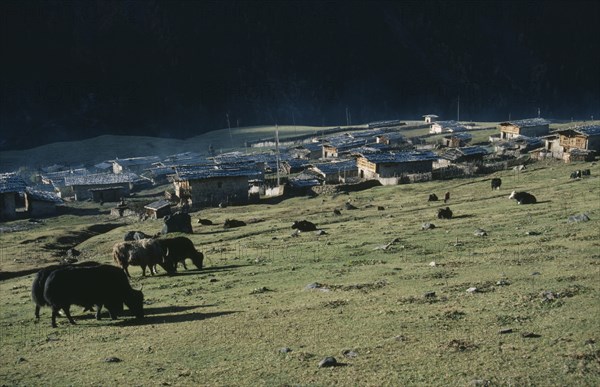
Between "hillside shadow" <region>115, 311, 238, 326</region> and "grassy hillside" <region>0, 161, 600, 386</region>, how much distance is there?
0.04 m

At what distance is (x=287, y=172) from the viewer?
298ft

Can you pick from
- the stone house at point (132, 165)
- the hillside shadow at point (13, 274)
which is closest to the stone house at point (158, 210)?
the hillside shadow at point (13, 274)

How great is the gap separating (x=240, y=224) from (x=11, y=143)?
11921cm

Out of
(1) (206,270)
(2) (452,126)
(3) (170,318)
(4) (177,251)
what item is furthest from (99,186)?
(3) (170,318)

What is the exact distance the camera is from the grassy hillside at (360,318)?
13305 mm

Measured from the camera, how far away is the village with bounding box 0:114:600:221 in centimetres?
6825

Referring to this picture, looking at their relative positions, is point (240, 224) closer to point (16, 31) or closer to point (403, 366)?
point (403, 366)

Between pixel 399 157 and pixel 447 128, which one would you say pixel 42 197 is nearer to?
pixel 399 157

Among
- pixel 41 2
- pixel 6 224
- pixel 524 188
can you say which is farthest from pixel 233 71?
pixel 524 188

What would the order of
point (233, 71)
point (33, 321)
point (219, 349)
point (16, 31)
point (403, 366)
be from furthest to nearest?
point (233, 71), point (16, 31), point (33, 321), point (219, 349), point (403, 366)

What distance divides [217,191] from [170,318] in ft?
163

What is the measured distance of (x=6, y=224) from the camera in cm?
6400

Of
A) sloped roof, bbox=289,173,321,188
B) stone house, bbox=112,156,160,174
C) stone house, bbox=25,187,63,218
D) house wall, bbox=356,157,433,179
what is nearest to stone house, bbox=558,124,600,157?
house wall, bbox=356,157,433,179

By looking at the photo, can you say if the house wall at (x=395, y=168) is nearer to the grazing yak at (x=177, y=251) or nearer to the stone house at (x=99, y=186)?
the stone house at (x=99, y=186)
